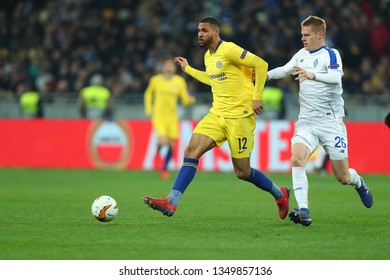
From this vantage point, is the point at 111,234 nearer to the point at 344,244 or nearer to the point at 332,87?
the point at 344,244

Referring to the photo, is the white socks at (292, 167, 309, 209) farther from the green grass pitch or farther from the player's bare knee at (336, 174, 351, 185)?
the player's bare knee at (336, 174, 351, 185)

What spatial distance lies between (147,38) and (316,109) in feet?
51.7

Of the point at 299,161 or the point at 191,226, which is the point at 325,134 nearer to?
the point at 299,161

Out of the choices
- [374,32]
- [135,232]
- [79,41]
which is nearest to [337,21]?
[374,32]

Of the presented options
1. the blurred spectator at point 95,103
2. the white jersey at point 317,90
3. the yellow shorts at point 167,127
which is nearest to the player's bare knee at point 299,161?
the white jersey at point 317,90

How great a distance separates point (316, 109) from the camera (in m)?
10.4

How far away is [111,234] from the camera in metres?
9.27

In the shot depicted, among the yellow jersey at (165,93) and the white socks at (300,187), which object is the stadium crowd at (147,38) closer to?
the yellow jersey at (165,93)

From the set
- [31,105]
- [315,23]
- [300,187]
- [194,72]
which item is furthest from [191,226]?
[31,105]

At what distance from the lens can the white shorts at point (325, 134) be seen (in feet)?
34.1

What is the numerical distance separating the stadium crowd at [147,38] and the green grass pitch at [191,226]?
25.9ft

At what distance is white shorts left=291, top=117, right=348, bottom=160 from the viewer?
10391mm

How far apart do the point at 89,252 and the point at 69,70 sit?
17832 mm

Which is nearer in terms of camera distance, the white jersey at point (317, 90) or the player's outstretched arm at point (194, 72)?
the white jersey at point (317, 90)
